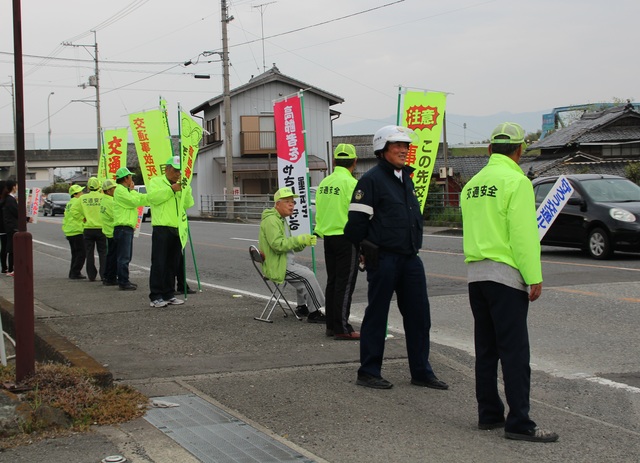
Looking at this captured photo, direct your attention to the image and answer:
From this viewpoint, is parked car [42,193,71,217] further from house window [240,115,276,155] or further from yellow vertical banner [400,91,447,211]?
yellow vertical banner [400,91,447,211]

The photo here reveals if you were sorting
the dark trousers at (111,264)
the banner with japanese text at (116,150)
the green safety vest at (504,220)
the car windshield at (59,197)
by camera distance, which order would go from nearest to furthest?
the green safety vest at (504,220) < the dark trousers at (111,264) < the banner with japanese text at (116,150) < the car windshield at (59,197)

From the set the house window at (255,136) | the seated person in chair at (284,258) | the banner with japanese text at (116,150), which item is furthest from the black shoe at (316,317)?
the house window at (255,136)

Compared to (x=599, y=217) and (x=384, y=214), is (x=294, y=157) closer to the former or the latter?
(x=384, y=214)

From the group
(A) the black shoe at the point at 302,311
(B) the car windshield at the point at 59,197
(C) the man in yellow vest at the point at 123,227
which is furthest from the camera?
(B) the car windshield at the point at 59,197

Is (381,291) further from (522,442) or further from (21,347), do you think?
(21,347)

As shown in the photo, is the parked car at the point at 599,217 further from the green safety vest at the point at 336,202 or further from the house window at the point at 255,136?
the house window at the point at 255,136

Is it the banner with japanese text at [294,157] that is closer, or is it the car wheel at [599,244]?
the banner with japanese text at [294,157]

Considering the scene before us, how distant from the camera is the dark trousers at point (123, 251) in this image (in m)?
12.2

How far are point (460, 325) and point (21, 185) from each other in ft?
18.1

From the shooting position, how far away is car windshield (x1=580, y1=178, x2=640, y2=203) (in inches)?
642

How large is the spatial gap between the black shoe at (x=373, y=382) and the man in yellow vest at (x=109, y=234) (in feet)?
25.1

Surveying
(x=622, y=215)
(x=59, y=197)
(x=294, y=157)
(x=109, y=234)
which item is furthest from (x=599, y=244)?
(x=59, y=197)

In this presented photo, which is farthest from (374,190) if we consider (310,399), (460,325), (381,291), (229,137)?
(229,137)

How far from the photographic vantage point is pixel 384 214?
238 inches
